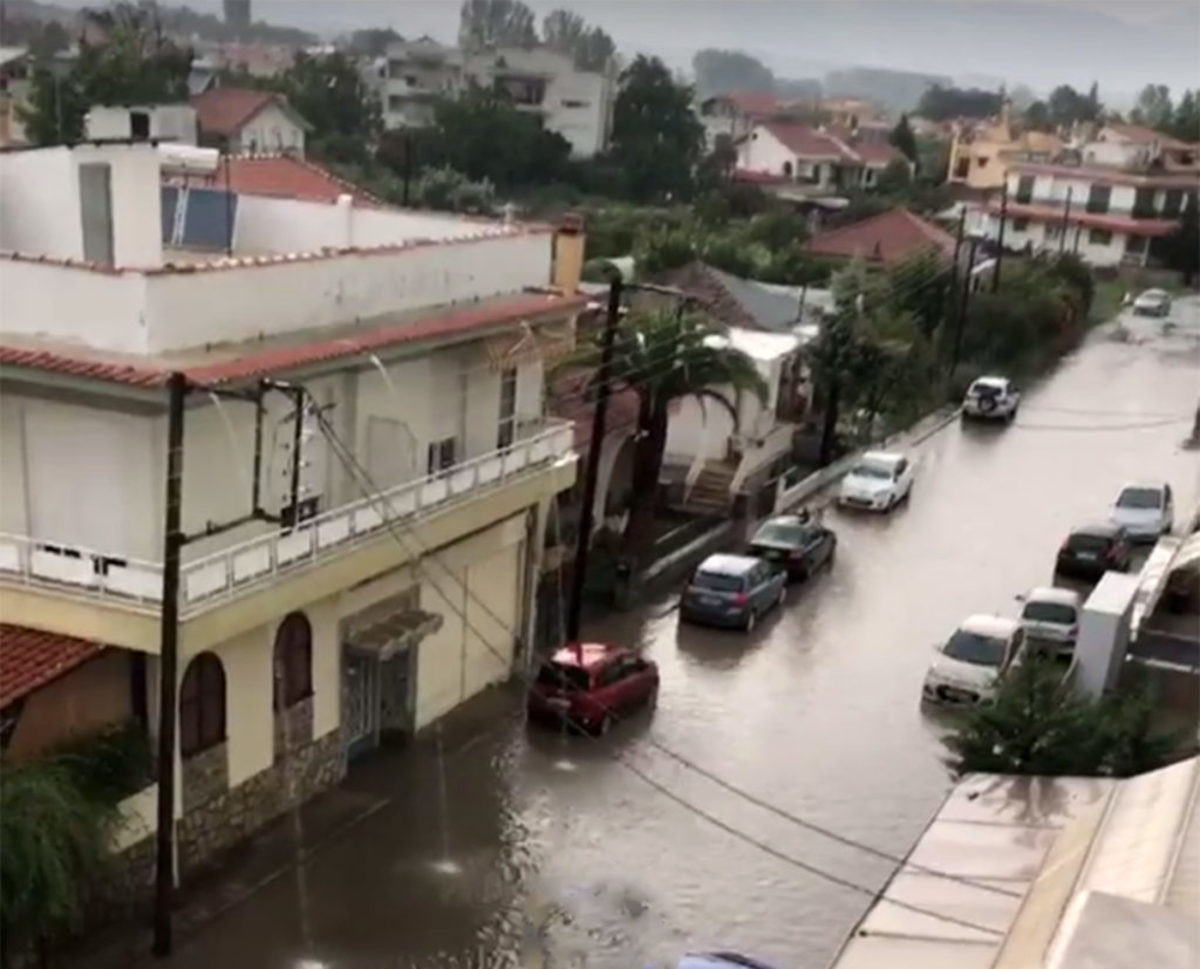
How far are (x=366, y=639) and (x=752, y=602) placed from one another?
8767 millimetres

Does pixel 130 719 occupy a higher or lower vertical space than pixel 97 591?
lower

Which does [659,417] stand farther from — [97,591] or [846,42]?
[846,42]

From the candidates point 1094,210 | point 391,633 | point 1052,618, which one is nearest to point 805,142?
point 1094,210

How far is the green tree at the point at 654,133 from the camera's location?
89250 millimetres

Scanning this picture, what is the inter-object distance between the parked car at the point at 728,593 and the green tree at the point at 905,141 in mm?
91206

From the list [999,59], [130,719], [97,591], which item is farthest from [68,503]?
[999,59]

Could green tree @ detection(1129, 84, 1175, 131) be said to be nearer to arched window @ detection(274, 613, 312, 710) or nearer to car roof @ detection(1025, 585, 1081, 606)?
car roof @ detection(1025, 585, 1081, 606)

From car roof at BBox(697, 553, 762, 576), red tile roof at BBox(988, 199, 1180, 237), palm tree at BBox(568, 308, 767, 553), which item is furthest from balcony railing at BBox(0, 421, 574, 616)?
red tile roof at BBox(988, 199, 1180, 237)

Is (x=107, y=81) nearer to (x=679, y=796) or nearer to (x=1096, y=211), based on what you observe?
(x=1096, y=211)

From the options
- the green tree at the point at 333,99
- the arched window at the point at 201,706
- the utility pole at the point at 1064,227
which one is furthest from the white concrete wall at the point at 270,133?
the arched window at the point at 201,706

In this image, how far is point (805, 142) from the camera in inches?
4065

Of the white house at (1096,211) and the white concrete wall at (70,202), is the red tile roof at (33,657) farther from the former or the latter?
the white house at (1096,211)

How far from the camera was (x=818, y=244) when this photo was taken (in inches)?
2296

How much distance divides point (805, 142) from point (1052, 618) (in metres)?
83.3
